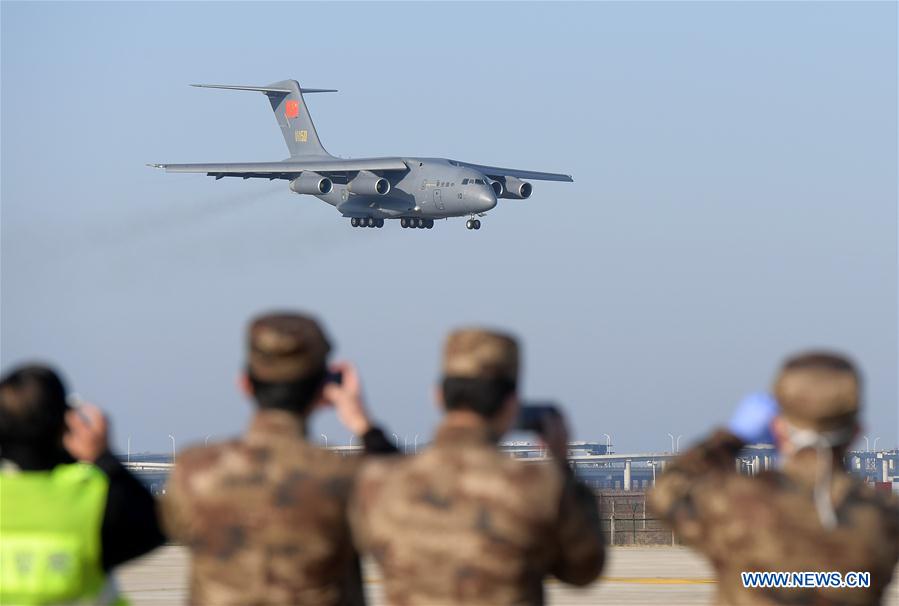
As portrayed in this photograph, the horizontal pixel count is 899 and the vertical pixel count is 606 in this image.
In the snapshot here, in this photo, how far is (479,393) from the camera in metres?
4.71

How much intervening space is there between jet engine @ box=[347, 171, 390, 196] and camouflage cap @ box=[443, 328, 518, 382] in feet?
193

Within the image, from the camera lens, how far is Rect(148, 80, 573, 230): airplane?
59844 millimetres

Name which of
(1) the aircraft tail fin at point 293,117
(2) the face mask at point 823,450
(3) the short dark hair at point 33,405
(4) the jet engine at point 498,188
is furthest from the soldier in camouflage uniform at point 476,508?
(1) the aircraft tail fin at point 293,117

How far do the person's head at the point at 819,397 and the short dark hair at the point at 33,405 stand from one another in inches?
83.1

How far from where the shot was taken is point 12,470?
17.5 ft

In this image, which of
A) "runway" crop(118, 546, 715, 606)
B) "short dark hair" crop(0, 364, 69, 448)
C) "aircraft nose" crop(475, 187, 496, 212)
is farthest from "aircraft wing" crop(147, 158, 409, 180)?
"short dark hair" crop(0, 364, 69, 448)

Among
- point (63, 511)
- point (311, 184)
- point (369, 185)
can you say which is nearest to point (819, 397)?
point (63, 511)

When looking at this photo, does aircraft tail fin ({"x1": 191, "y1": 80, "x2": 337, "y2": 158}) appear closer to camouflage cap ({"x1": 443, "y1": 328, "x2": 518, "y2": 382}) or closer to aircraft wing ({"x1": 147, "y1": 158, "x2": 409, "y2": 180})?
Result: aircraft wing ({"x1": 147, "y1": 158, "x2": 409, "y2": 180})

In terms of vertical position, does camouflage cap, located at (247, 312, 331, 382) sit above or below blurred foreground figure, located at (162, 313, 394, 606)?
above

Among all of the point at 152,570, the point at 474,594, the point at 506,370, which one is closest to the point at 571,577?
the point at 474,594

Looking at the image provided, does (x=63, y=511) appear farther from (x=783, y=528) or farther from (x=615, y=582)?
(x=615, y=582)

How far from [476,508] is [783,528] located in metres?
0.82

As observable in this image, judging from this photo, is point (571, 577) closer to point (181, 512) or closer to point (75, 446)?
point (181, 512)

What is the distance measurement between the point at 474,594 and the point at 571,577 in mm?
284
